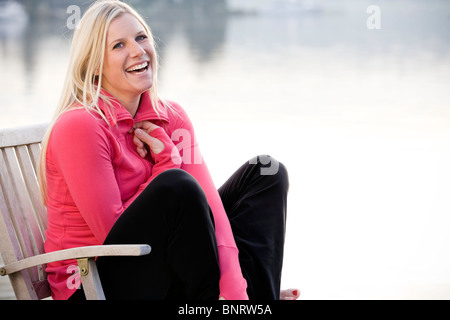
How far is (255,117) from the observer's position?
260 inches

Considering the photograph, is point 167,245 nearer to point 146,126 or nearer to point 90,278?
point 90,278

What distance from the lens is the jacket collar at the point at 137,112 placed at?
2023 millimetres

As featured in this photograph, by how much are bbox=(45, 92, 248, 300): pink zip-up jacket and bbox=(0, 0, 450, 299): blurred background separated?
3.26ft

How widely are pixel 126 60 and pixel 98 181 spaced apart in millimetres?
429

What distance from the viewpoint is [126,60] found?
2.09 metres

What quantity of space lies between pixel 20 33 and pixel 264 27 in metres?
4.88

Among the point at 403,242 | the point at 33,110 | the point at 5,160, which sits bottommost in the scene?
the point at 403,242

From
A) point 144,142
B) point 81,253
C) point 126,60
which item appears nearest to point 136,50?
point 126,60

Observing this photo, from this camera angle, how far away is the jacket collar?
79.7 inches

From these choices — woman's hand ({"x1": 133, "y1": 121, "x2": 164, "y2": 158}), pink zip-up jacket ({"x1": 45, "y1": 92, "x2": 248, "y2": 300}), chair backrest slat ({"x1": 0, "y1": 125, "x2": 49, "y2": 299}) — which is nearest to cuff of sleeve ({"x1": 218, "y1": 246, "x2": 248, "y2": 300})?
pink zip-up jacket ({"x1": 45, "y1": 92, "x2": 248, "y2": 300})

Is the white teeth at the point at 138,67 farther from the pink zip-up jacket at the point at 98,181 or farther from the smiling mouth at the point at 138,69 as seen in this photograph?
the pink zip-up jacket at the point at 98,181

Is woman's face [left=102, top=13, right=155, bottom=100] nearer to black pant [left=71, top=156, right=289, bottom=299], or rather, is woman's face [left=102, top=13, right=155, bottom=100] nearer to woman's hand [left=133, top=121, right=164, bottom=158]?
woman's hand [left=133, top=121, right=164, bottom=158]

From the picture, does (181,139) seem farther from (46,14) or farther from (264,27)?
(46,14)
